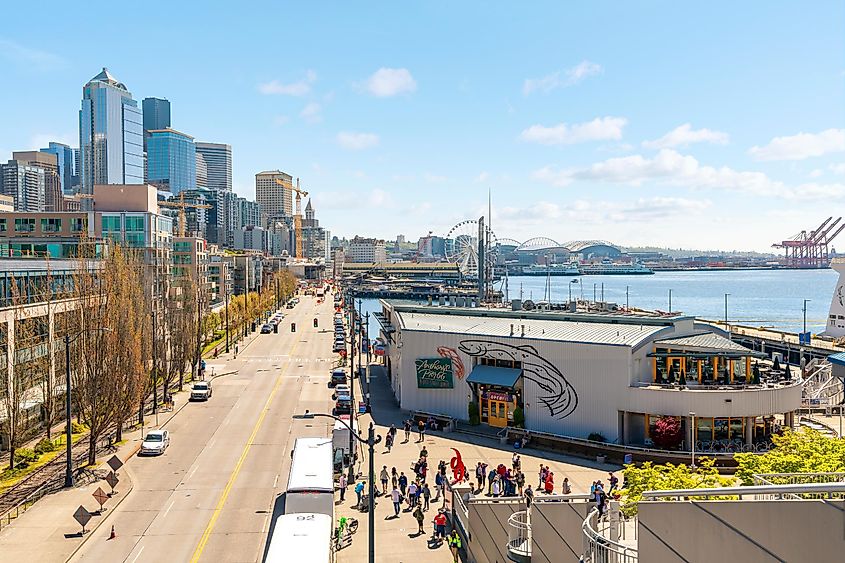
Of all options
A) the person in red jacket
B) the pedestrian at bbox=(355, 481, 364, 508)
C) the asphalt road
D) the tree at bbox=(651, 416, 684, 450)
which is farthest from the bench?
the pedestrian at bbox=(355, 481, 364, 508)

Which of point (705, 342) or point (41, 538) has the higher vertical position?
point (705, 342)

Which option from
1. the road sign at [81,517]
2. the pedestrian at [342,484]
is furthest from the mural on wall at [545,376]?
the road sign at [81,517]

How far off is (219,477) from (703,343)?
25.6 m

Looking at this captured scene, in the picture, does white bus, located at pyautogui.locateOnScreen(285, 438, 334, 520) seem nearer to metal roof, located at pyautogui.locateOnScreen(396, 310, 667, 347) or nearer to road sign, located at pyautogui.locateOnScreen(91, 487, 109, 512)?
road sign, located at pyautogui.locateOnScreen(91, 487, 109, 512)

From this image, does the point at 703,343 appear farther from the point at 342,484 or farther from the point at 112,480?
the point at 112,480

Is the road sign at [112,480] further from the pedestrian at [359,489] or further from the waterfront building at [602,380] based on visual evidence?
the waterfront building at [602,380]

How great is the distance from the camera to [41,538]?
2628 cm

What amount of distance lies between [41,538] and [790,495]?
24.1m

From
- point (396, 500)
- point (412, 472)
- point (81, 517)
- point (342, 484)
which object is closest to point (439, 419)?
point (412, 472)

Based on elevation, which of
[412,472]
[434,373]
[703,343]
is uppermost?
[703,343]

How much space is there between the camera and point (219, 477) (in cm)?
3475

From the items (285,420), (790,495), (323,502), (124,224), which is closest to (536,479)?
(323,502)

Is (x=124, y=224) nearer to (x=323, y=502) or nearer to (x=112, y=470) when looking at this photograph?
(x=112, y=470)

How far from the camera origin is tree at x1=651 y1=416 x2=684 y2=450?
38781 millimetres
